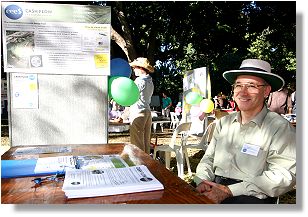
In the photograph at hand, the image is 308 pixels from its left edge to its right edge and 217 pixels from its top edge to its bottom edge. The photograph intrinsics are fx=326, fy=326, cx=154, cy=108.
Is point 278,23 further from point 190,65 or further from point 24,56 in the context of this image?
point 24,56

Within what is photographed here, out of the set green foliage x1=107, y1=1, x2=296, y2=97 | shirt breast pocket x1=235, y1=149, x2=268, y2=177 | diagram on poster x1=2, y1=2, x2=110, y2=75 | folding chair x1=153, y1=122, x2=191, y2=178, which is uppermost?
green foliage x1=107, y1=1, x2=296, y2=97

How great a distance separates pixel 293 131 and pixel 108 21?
4.52 feet

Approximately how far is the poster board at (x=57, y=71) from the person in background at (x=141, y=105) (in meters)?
2.08

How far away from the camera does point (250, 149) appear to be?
1.82 m

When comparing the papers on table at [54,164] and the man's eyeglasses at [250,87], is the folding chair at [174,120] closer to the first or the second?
the man's eyeglasses at [250,87]

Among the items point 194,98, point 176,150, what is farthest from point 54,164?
point 194,98

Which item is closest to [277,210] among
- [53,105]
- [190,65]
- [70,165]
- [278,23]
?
[70,165]

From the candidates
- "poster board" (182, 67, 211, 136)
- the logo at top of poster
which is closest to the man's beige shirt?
the logo at top of poster

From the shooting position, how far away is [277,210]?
4.32 feet

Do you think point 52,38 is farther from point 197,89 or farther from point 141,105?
point 197,89

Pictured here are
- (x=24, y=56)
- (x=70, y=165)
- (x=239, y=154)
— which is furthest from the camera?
(x=24, y=56)

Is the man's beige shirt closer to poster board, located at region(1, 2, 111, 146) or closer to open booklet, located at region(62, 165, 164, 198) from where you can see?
open booklet, located at region(62, 165, 164, 198)

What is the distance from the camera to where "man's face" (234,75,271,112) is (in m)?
1.95

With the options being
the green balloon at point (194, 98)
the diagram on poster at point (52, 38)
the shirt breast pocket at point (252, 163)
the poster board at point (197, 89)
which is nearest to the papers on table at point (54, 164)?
the diagram on poster at point (52, 38)
